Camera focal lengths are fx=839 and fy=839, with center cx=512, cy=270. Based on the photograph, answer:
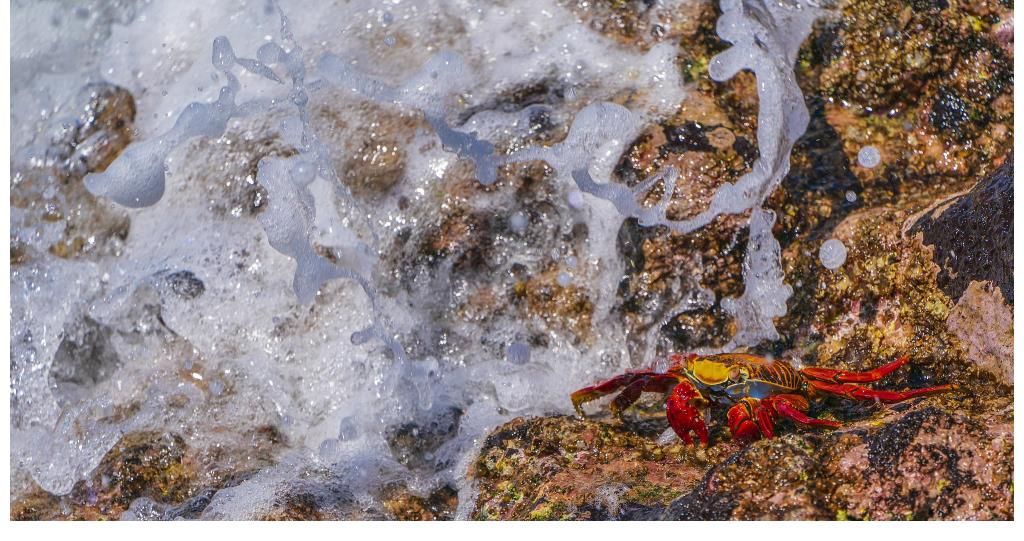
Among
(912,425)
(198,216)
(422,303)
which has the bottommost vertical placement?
(422,303)

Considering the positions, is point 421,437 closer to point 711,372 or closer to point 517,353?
point 517,353

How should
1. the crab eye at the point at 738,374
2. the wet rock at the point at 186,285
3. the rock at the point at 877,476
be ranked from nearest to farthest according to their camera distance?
the rock at the point at 877,476 → the crab eye at the point at 738,374 → the wet rock at the point at 186,285

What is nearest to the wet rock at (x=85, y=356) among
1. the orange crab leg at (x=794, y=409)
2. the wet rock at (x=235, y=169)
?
the wet rock at (x=235, y=169)

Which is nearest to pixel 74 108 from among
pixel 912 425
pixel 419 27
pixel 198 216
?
pixel 198 216

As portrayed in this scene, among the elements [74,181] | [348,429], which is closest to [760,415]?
[348,429]

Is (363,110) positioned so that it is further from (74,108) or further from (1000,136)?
(1000,136)

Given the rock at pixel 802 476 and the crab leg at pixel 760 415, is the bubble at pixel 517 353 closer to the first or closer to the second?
the rock at pixel 802 476

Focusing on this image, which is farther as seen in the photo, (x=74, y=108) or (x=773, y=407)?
(x=74, y=108)
